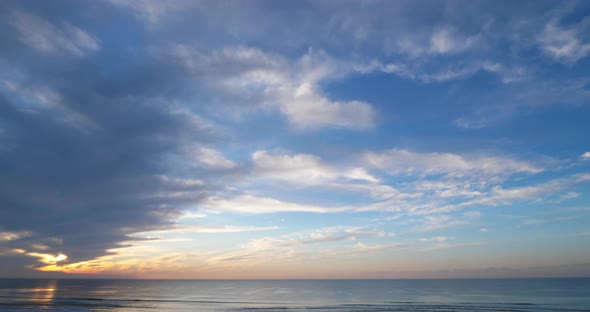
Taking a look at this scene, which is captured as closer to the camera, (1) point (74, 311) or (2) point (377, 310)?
(1) point (74, 311)

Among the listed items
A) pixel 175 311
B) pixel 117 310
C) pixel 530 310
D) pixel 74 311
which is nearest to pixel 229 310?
pixel 175 311

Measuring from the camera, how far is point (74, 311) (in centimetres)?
6309

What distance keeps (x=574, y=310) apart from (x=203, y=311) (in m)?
70.0

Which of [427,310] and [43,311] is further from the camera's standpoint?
[427,310]

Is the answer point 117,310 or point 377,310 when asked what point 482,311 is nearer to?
point 377,310

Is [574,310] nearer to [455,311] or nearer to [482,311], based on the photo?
[482,311]

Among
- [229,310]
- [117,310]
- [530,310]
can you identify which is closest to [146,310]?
[117,310]

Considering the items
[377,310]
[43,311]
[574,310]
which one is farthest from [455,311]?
[43,311]

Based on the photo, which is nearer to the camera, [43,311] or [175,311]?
[43,311]

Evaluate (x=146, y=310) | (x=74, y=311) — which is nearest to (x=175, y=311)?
(x=146, y=310)

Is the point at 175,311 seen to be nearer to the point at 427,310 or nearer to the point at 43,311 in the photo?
the point at 43,311

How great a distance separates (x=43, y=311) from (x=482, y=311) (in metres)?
79.2

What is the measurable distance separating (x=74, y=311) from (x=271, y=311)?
3520 cm

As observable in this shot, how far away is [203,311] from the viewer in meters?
67.5
